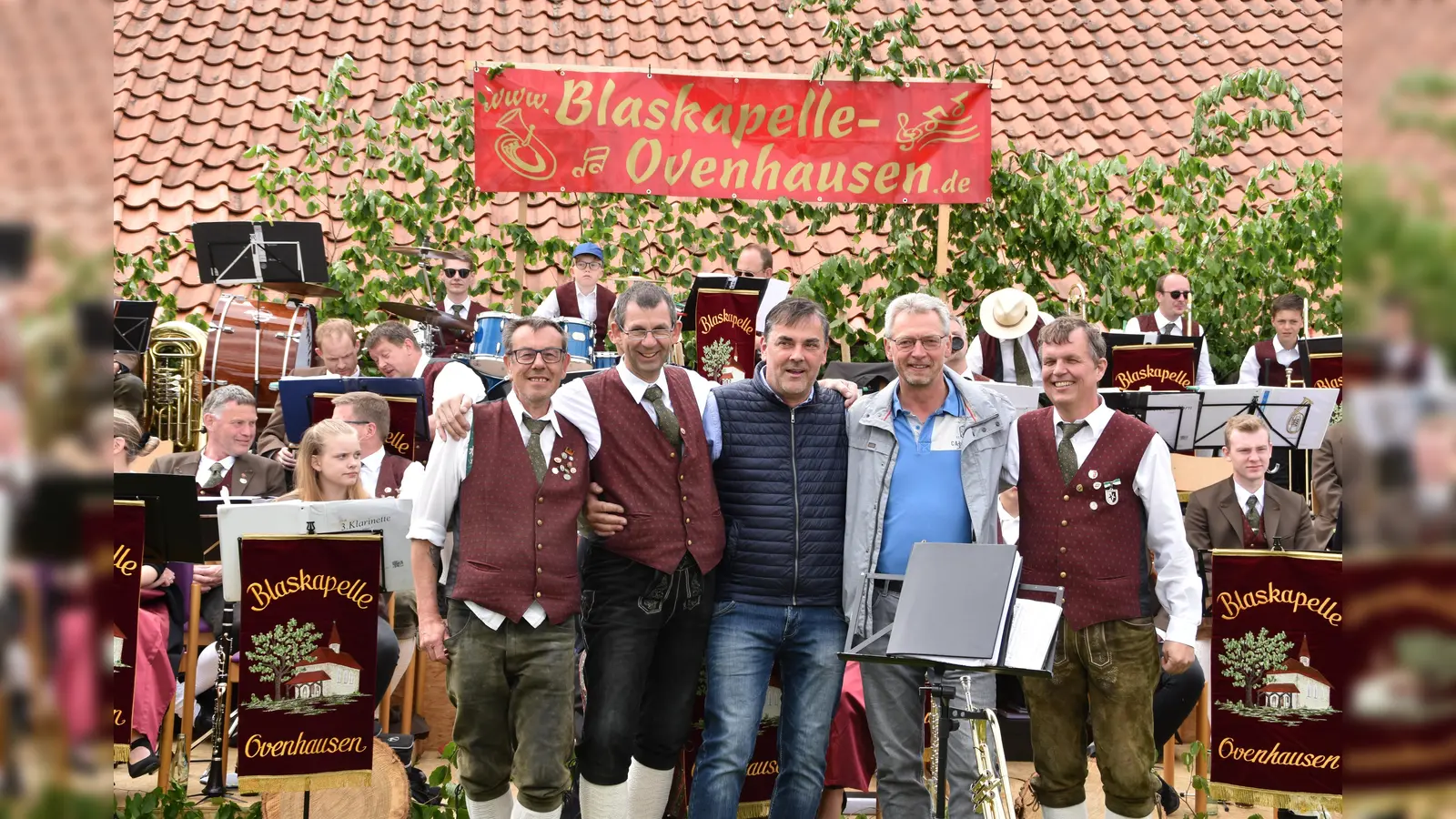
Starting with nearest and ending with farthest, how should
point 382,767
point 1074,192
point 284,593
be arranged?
1. point 284,593
2. point 382,767
3. point 1074,192

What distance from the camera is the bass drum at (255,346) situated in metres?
9.52

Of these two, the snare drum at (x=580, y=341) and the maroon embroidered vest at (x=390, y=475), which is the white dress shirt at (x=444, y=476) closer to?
the maroon embroidered vest at (x=390, y=475)

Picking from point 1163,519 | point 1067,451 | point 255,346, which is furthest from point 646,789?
point 255,346

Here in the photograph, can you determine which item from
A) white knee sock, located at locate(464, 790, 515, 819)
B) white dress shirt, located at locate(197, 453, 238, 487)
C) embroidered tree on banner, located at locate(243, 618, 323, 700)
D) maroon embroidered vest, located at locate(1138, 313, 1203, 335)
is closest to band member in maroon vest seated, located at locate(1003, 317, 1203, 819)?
white knee sock, located at locate(464, 790, 515, 819)

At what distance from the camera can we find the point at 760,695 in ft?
14.8

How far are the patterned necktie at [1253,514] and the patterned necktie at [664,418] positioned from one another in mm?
3281

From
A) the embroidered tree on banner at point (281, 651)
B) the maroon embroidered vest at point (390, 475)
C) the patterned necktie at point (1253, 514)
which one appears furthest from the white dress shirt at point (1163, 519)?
the maroon embroidered vest at point (390, 475)

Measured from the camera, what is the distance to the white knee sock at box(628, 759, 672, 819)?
4.61 metres

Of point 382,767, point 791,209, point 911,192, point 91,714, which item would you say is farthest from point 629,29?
point 91,714

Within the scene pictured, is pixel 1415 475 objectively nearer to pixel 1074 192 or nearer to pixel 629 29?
pixel 1074 192

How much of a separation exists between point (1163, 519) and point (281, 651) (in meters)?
2.98

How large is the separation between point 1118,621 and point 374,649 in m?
2.55

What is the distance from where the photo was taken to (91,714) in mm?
720

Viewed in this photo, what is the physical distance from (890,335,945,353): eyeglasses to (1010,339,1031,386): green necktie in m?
4.69
